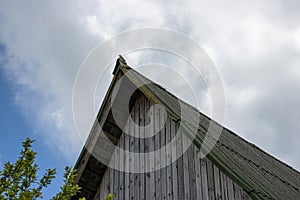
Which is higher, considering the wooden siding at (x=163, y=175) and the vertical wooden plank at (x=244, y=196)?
the wooden siding at (x=163, y=175)

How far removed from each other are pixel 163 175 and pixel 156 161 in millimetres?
365

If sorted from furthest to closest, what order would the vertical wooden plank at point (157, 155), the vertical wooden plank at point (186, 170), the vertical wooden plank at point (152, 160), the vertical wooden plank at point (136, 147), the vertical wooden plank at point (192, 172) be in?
the vertical wooden plank at point (136, 147) < the vertical wooden plank at point (152, 160) < the vertical wooden plank at point (157, 155) < the vertical wooden plank at point (186, 170) < the vertical wooden plank at point (192, 172)

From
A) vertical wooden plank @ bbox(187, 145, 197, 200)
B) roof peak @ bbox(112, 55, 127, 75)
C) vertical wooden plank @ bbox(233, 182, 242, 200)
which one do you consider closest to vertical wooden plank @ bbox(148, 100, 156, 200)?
roof peak @ bbox(112, 55, 127, 75)

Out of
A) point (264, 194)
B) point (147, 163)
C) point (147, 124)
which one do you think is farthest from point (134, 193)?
point (264, 194)

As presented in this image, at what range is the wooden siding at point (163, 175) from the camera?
541 centimetres

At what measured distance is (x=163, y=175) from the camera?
6.58 metres

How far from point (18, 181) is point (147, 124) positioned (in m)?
3.90

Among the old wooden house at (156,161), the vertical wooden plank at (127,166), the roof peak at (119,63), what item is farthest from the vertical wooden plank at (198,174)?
the roof peak at (119,63)

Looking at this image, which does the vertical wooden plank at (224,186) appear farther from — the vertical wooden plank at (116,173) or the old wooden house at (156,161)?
the vertical wooden plank at (116,173)

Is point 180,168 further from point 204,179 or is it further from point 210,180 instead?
point 210,180

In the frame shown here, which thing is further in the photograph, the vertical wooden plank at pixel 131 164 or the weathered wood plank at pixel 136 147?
the vertical wooden plank at pixel 131 164

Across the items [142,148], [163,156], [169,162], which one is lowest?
[169,162]

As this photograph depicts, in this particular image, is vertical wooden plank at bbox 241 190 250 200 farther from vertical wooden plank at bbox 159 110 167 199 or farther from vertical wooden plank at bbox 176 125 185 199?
vertical wooden plank at bbox 159 110 167 199

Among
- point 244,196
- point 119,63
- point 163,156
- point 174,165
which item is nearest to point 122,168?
point 163,156
